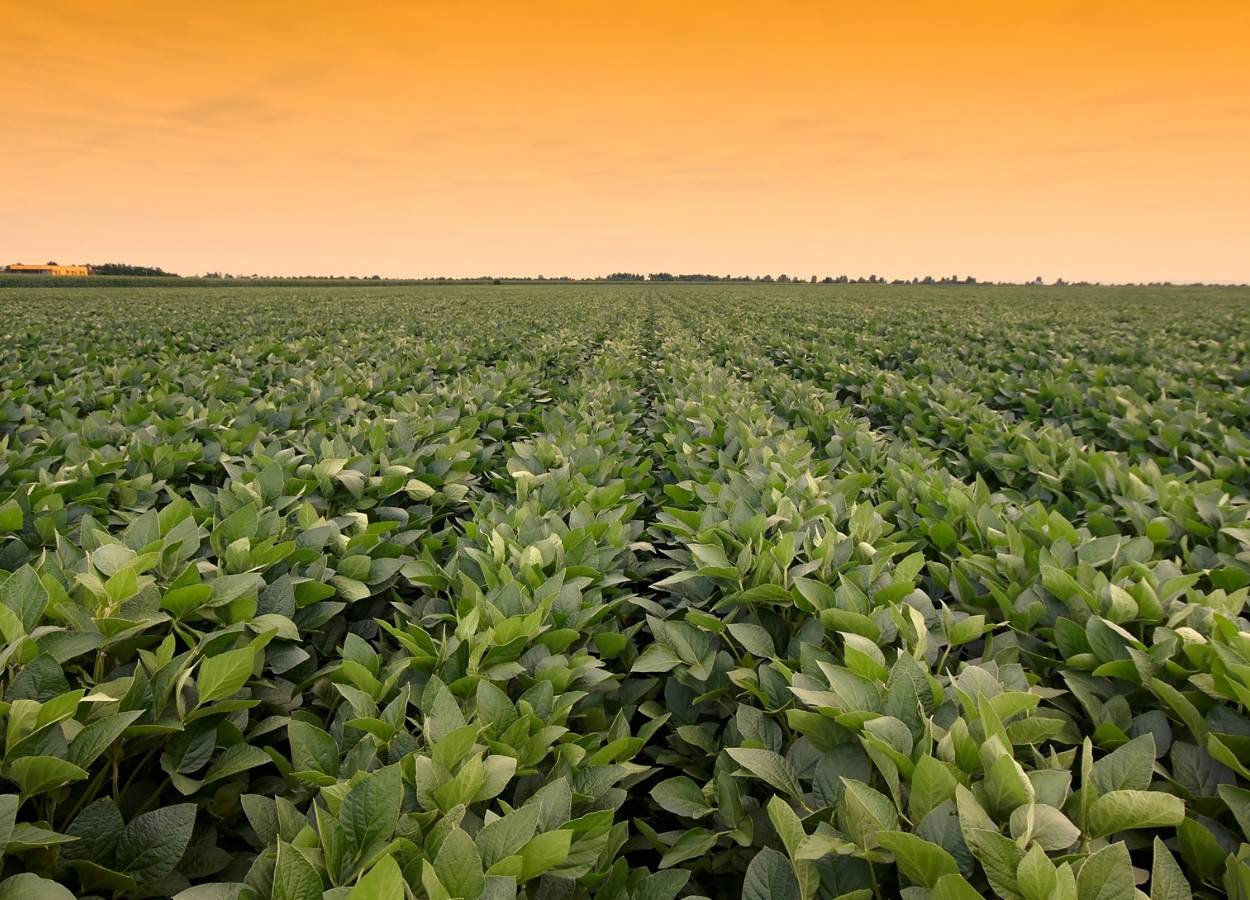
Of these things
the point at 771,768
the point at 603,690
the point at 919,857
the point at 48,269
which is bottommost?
the point at 603,690

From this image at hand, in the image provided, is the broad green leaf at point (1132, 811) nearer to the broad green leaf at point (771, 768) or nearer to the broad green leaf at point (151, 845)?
the broad green leaf at point (771, 768)

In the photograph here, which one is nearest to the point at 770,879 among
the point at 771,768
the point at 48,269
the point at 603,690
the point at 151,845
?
the point at 771,768

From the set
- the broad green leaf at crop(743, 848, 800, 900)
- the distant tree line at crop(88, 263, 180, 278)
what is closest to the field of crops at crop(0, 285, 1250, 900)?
the broad green leaf at crop(743, 848, 800, 900)

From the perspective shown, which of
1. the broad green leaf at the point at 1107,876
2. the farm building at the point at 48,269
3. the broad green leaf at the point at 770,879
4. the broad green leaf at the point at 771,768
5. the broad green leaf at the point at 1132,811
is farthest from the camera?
the farm building at the point at 48,269

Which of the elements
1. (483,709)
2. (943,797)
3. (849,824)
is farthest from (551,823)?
(943,797)

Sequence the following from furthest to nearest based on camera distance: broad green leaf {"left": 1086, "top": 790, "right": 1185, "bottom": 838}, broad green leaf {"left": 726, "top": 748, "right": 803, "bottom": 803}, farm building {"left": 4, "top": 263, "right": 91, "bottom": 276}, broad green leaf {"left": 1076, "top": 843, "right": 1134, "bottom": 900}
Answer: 1. farm building {"left": 4, "top": 263, "right": 91, "bottom": 276}
2. broad green leaf {"left": 726, "top": 748, "right": 803, "bottom": 803}
3. broad green leaf {"left": 1086, "top": 790, "right": 1185, "bottom": 838}
4. broad green leaf {"left": 1076, "top": 843, "right": 1134, "bottom": 900}

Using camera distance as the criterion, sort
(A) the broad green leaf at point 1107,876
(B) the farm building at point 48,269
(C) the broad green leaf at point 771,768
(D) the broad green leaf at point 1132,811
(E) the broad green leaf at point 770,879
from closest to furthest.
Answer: (A) the broad green leaf at point 1107,876 < (D) the broad green leaf at point 1132,811 < (E) the broad green leaf at point 770,879 < (C) the broad green leaf at point 771,768 < (B) the farm building at point 48,269

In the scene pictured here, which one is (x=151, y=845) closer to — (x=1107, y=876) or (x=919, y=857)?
(x=919, y=857)

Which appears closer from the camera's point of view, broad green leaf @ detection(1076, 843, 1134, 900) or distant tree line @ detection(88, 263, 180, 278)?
broad green leaf @ detection(1076, 843, 1134, 900)

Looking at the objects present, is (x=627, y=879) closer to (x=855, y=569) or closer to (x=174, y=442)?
(x=855, y=569)

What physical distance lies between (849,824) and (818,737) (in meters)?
0.33

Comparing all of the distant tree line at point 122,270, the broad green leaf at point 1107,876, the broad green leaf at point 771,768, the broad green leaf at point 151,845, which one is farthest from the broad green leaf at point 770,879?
the distant tree line at point 122,270

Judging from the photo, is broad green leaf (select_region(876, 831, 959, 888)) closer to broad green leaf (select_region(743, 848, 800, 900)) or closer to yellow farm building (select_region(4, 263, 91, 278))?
broad green leaf (select_region(743, 848, 800, 900))

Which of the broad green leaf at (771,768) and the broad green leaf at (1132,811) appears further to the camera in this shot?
the broad green leaf at (771,768)
